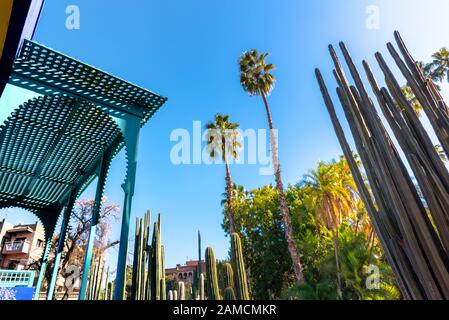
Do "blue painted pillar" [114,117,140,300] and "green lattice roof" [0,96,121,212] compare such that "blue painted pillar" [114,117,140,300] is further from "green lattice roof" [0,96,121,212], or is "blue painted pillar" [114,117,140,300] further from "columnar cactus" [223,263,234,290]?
"columnar cactus" [223,263,234,290]

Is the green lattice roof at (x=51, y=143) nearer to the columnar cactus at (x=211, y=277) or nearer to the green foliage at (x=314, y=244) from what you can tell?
the columnar cactus at (x=211, y=277)

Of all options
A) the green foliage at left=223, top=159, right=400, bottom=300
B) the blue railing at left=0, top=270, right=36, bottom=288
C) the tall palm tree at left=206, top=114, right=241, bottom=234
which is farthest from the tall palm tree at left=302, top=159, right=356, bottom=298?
the blue railing at left=0, top=270, right=36, bottom=288

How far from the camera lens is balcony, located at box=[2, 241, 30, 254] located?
1171 inches

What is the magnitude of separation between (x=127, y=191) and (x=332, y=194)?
511 inches

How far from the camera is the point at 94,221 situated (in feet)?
26.3

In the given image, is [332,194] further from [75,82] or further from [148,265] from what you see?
[75,82]

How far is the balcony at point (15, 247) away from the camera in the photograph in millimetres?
29750

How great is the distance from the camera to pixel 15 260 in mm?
30375

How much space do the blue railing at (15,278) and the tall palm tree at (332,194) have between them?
14.6 meters

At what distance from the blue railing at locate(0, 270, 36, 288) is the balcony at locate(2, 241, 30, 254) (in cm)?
2437

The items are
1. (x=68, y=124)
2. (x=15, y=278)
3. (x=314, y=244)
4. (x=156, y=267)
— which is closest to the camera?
(x=156, y=267)

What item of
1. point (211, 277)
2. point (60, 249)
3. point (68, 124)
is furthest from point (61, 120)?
point (60, 249)
